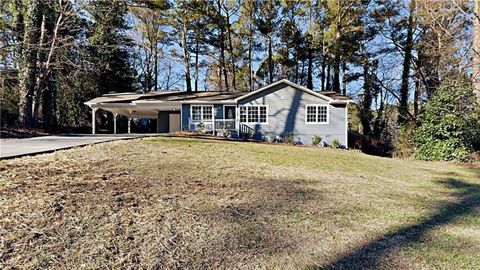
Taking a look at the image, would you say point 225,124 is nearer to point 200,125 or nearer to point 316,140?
point 200,125

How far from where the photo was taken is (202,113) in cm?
2009

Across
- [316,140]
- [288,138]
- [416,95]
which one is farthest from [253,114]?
[416,95]

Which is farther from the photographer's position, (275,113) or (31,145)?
(275,113)

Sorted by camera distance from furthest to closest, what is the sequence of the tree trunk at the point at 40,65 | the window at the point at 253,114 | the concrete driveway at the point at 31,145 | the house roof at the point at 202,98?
the window at the point at 253,114, the house roof at the point at 202,98, the tree trunk at the point at 40,65, the concrete driveway at the point at 31,145

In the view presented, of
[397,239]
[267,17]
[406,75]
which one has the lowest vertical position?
[397,239]

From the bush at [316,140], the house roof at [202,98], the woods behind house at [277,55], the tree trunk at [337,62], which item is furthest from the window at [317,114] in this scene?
the tree trunk at [337,62]

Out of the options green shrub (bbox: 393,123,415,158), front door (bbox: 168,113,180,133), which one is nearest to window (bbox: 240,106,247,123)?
front door (bbox: 168,113,180,133)

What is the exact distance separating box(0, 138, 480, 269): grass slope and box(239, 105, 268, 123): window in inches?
504

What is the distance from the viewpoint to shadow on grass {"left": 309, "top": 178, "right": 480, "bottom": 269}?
10.1ft

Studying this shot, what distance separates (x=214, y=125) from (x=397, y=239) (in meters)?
16.1

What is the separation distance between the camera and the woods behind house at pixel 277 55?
15.5m

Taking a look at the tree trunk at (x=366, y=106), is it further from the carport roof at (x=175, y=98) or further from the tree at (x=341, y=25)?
the carport roof at (x=175, y=98)

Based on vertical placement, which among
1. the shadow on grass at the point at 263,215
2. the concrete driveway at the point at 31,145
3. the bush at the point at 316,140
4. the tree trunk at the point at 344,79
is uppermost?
the tree trunk at the point at 344,79

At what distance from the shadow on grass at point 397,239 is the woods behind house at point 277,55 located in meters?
9.25
